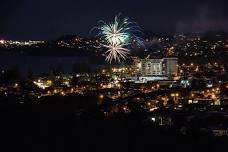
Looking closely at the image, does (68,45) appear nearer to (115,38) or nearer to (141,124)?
(115,38)

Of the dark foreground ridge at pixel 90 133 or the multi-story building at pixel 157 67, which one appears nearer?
the dark foreground ridge at pixel 90 133

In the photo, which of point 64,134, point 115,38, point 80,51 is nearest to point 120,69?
point 80,51

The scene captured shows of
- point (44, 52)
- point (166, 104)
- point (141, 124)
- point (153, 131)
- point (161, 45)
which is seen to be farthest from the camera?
point (44, 52)

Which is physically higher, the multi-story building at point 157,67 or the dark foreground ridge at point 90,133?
the multi-story building at point 157,67

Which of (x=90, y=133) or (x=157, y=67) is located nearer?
(x=90, y=133)

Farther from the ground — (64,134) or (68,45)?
(68,45)

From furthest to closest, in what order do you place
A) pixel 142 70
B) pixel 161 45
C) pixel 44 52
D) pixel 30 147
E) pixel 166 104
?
pixel 44 52, pixel 161 45, pixel 142 70, pixel 166 104, pixel 30 147

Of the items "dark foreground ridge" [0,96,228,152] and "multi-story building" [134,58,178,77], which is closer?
"dark foreground ridge" [0,96,228,152]

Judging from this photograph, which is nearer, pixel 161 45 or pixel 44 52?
pixel 161 45

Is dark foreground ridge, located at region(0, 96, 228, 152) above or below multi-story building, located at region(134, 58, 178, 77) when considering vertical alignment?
below

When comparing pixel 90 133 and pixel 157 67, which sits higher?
pixel 157 67

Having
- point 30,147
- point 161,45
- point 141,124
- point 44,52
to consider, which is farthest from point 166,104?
point 44,52
